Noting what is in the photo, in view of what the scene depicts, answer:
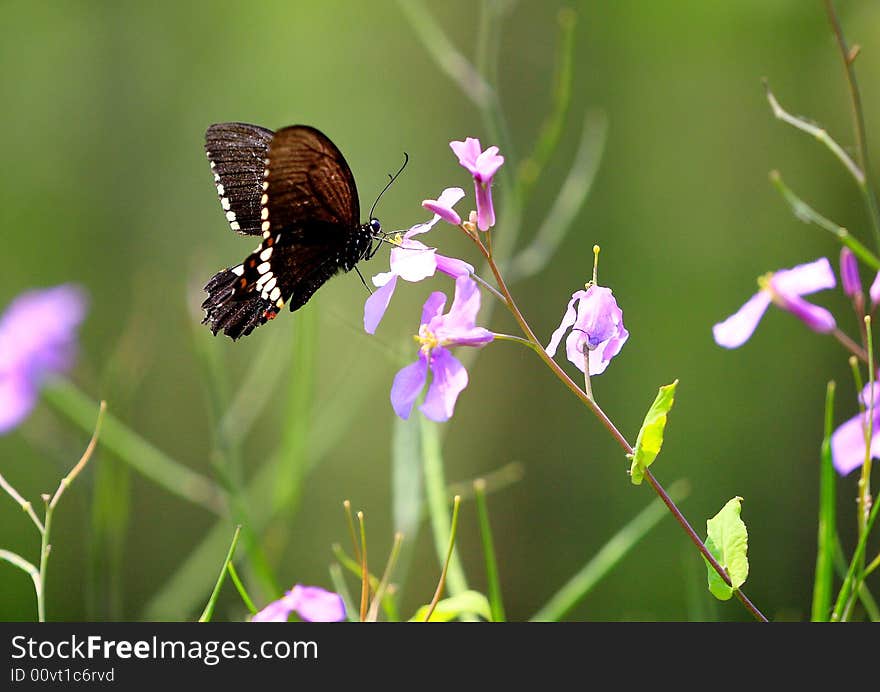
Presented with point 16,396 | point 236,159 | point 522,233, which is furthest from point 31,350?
point 522,233

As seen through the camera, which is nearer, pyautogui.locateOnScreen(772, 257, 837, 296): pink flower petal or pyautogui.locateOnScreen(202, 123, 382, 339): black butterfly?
pyautogui.locateOnScreen(772, 257, 837, 296): pink flower petal

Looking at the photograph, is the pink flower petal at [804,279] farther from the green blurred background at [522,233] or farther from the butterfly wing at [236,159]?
the green blurred background at [522,233]

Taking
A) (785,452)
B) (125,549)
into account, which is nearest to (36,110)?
(125,549)

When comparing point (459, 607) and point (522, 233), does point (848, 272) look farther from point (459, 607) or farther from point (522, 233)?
point (522, 233)

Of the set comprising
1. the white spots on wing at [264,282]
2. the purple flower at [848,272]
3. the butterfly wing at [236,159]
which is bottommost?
the purple flower at [848,272]

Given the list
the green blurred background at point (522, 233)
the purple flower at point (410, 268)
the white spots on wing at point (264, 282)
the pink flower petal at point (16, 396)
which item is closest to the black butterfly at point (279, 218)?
A: the white spots on wing at point (264, 282)

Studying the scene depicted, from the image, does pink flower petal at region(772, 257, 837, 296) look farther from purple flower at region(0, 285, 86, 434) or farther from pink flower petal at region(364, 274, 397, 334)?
purple flower at region(0, 285, 86, 434)

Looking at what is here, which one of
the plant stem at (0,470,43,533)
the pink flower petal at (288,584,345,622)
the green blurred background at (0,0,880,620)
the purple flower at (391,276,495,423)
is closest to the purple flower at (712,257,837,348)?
the purple flower at (391,276,495,423)
